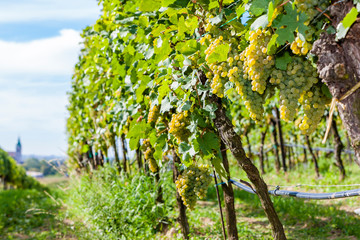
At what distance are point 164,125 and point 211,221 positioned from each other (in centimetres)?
221

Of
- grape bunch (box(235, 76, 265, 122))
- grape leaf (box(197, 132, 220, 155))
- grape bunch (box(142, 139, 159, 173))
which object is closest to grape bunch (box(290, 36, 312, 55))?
grape bunch (box(235, 76, 265, 122))

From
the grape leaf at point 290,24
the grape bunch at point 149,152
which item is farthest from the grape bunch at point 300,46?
the grape bunch at point 149,152

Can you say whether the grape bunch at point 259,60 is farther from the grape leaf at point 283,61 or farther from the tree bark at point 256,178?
the tree bark at point 256,178

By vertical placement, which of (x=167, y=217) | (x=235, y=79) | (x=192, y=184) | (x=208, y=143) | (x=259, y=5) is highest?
(x=259, y=5)

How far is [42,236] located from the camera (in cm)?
587

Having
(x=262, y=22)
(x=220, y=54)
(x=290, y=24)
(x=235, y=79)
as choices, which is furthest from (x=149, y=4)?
(x=290, y=24)

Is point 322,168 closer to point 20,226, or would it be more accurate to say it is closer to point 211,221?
point 211,221

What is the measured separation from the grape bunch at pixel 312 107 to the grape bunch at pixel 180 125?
111 centimetres

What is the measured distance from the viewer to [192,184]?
2.72m

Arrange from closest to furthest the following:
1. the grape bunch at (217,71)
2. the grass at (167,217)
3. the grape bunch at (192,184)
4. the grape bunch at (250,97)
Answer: the grape bunch at (250,97), the grape bunch at (217,71), the grape bunch at (192,184), the grass at (167,217)

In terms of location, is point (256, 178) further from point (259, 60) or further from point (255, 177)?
point (259, 60)

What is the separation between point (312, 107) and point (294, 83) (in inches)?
5.1

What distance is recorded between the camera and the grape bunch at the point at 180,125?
2.46 m

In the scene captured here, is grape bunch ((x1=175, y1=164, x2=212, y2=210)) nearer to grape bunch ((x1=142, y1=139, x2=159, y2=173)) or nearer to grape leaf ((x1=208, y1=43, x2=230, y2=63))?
grape bunch ((x1=142, y1=139, x2=159, y2=173))
